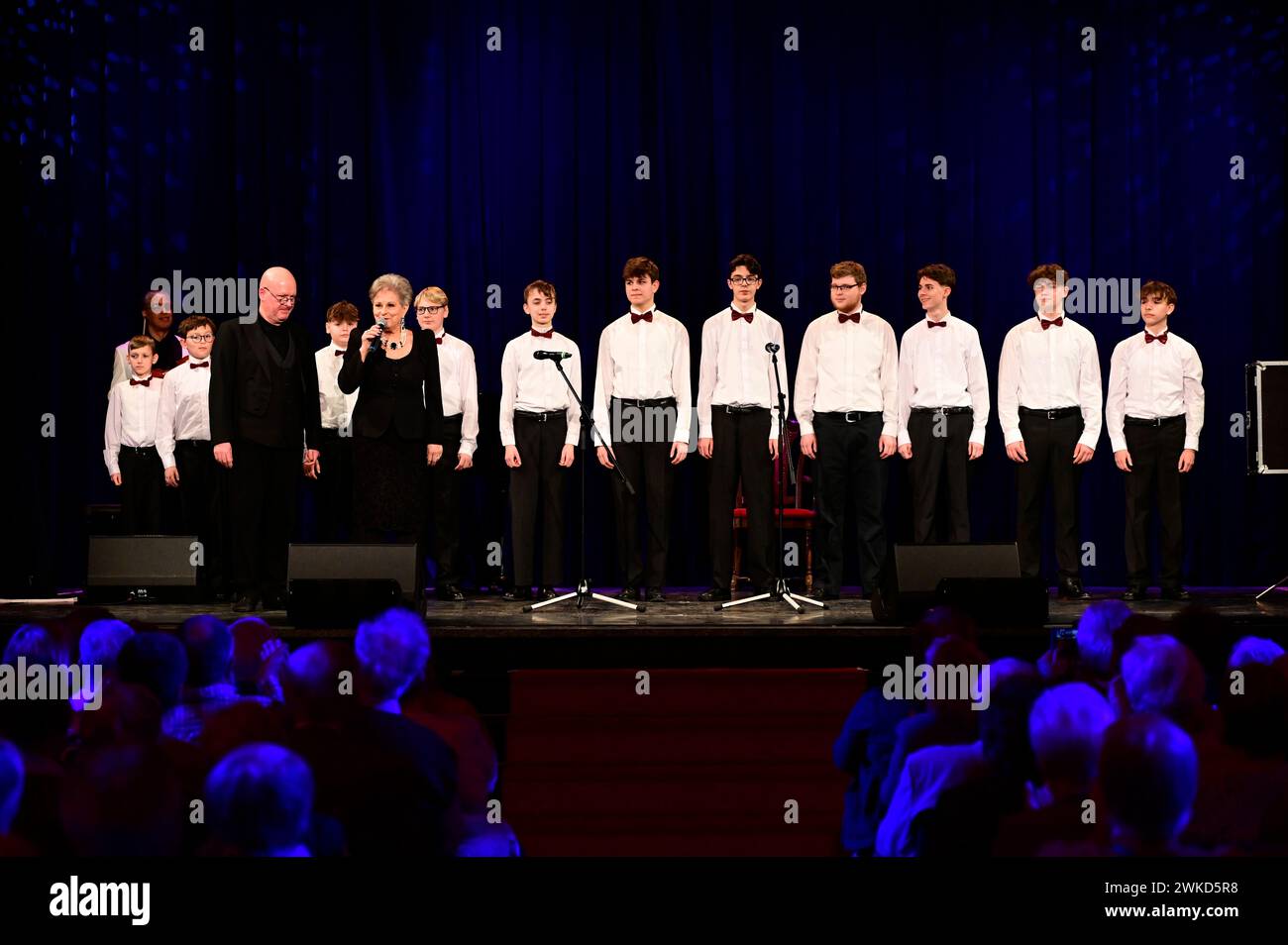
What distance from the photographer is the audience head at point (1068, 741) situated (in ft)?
6.99

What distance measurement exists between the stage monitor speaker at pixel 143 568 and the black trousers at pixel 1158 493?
5.18 m

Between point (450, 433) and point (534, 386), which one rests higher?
point (534, 386)

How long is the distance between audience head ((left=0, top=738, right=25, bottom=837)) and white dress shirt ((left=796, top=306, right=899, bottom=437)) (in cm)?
562

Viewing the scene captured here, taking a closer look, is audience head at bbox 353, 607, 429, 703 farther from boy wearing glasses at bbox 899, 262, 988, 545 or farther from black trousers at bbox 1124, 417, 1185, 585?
black trousers at bbox 1124, 417, 1185, 585

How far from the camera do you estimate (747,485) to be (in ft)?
23.2

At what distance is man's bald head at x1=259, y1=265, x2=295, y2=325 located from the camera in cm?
631

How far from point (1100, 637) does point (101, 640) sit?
264cm

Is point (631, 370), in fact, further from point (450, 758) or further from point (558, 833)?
point (450, 758)

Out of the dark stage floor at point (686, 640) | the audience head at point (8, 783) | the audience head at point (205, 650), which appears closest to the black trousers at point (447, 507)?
the dark stage floor at point (686, 640)

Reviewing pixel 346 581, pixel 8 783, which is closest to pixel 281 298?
pixel 346 581

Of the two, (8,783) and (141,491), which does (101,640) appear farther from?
(141,491)

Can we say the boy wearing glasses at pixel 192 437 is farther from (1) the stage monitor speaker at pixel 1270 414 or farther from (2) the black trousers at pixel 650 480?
(1) the stage monitor speaker at pixel 1270 414

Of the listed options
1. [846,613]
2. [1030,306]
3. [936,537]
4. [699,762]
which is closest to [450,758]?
[699,762]

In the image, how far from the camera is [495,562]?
816 centimetres
